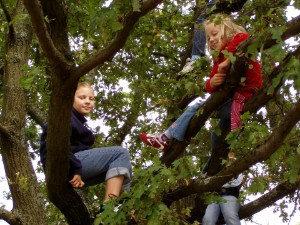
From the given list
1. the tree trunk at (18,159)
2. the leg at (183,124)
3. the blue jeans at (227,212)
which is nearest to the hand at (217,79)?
the leg at (183,124)

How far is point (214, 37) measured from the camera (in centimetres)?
482

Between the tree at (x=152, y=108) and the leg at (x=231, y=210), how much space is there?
18cm

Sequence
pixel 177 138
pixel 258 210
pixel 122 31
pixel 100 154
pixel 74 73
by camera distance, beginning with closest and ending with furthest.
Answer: pixel 122 31
pixel 74 73
pixel 100 154
pixel 177 138
pixel 258 210

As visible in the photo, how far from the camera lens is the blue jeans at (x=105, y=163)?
4.68 m

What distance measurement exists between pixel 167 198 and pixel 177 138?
1.78ft

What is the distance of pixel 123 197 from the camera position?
4387 millimetres

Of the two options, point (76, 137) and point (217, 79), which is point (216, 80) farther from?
point (76, 137)

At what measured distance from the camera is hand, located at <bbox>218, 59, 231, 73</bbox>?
451 centimetres

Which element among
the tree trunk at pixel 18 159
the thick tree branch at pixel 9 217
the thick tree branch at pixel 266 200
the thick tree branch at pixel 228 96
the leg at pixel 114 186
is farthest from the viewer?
the tree trunk at pixel 18 159

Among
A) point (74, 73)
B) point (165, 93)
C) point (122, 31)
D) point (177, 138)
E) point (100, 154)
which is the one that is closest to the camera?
point (122, 31)

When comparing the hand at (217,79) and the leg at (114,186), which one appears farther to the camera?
the leg at (114,186)

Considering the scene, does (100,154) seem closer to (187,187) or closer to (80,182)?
(80,182)

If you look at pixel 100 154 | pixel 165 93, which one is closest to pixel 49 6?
pixel 100 154

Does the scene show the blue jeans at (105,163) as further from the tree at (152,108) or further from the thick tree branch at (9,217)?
the thick tree branch at (9,217)
